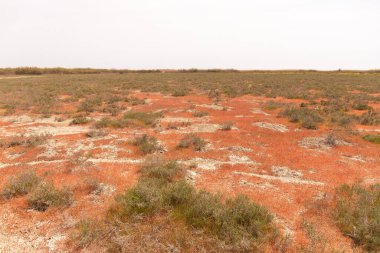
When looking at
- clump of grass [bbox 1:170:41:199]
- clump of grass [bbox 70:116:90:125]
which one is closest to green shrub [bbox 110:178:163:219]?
clump of grass [bbox 1:170:41:199]

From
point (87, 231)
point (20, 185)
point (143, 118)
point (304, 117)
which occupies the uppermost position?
point (304, 117)

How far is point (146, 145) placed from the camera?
11.9 metres

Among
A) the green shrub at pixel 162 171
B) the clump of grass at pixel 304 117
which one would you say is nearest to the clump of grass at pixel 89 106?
the green shrub at pixel 162 171

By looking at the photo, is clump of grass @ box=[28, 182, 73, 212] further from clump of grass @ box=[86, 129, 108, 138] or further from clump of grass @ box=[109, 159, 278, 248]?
clump of grass @ box=[86, 129, 108, 138]

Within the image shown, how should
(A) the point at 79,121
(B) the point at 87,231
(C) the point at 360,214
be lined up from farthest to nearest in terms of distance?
(A) the point at 79,121, (C) the point at 360,214, (B) the point at 87,231

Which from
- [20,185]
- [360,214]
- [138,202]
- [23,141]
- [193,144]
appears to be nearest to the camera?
[360,214]

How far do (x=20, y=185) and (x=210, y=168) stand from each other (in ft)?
22.1

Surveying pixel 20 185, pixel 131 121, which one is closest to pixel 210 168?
pixel 20 185

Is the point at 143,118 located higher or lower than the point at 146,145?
higher

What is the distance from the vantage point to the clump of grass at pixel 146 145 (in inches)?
458

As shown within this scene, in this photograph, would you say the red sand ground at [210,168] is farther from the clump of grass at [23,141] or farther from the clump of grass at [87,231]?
the clump of grass at [23,141]

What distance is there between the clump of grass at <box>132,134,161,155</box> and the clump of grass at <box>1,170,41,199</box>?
459 cm

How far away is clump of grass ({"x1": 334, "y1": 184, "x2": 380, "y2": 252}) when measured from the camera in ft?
18.8

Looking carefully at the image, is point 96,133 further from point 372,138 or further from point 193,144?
point 372,138
